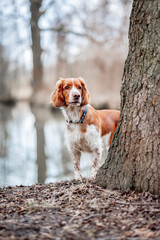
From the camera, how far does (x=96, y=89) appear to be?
1547 centimetres

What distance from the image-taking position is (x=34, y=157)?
798 centimetres

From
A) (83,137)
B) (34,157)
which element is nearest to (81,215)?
(83,137)

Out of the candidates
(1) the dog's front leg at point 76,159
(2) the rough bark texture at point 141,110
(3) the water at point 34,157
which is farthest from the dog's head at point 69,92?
(2) the rough bark texture at point 141,110

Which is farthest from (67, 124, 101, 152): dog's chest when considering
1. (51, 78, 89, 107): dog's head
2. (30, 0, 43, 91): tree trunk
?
(30, 0, 43, 91): tree trunk

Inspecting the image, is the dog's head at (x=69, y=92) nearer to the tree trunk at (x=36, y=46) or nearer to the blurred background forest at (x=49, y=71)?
the blurred background forest at (x=49, y=71)

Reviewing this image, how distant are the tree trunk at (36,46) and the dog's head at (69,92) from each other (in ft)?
54.0

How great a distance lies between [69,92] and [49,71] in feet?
51.8

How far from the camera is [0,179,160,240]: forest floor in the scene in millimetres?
2150

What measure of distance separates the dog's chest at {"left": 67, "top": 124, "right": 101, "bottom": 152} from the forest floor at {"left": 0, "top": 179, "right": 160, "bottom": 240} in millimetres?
1395

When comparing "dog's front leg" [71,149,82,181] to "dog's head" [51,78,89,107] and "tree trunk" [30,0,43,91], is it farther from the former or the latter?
"tree trunk" [30,0,43,91]

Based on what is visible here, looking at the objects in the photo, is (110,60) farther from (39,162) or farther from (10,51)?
(10,51)

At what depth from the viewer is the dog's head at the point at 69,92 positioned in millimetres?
4410

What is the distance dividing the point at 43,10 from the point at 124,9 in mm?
6949

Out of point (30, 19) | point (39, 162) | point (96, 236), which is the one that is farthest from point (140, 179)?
point (30, 19)
